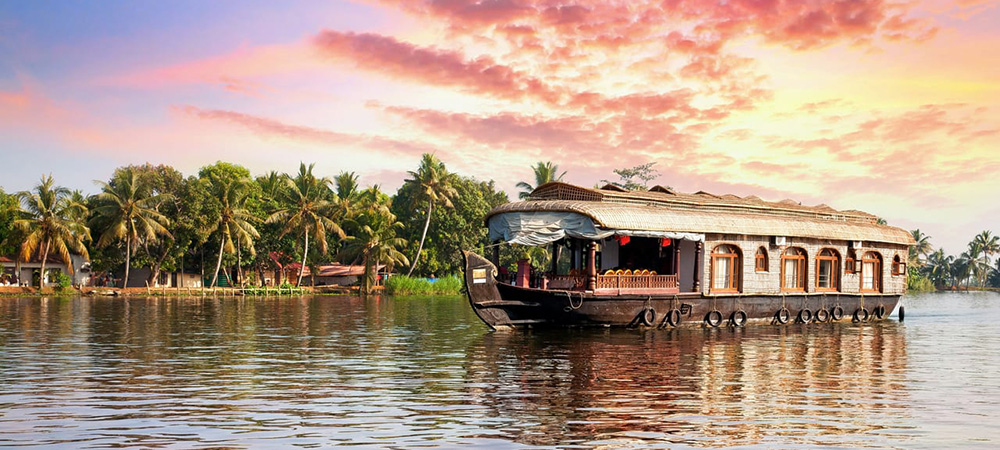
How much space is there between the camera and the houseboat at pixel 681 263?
2153 centimetres

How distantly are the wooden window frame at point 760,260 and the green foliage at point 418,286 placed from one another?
3236cm

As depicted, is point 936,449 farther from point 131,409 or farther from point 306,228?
point 306,228

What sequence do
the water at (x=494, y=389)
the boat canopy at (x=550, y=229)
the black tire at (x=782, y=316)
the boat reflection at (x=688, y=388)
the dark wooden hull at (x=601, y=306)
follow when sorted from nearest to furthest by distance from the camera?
the water at (x=494, y=389), the boat reflection at (x=688, y=388), the dark wooden hull at (x=601, y=306), the boat canopy at (x=550, y=229), the black tire at (x=782, y=316)

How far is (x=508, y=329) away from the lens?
71.5 ft

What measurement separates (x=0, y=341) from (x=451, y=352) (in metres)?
10.1

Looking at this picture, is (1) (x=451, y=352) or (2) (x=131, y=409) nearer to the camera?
(2) (x=131, y=409)

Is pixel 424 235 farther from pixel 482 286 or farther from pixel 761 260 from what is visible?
pixel 482 286

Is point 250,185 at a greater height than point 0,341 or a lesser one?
greater

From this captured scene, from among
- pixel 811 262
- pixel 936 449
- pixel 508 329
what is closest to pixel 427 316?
pixel 508 329

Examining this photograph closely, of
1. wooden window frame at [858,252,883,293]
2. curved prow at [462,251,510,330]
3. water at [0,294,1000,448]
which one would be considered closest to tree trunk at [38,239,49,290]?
water at [0,294,1000,448]

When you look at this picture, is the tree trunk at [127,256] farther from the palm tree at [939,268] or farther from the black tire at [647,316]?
the palm tree at [939,268]

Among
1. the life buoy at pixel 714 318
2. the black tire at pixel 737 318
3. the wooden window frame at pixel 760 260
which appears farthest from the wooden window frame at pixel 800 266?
the life buoy at pixel 714 318

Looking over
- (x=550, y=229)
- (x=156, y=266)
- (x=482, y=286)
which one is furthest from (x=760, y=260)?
(x=156, y=266)

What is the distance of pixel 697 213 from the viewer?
77.5 ft
